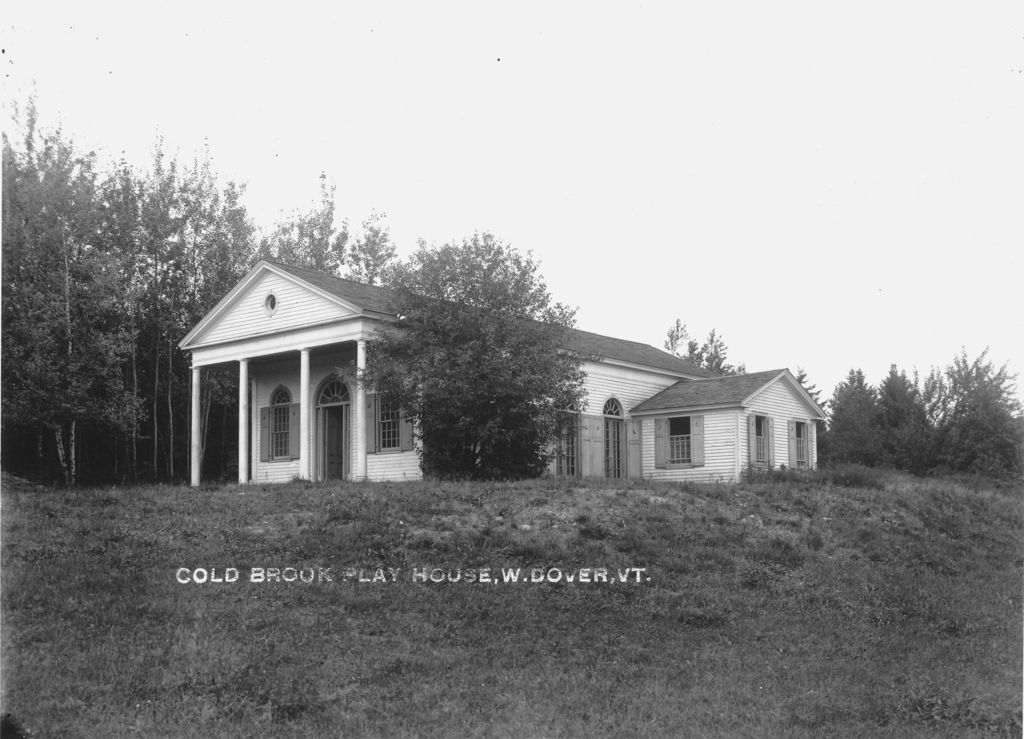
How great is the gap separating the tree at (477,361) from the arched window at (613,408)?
482cm

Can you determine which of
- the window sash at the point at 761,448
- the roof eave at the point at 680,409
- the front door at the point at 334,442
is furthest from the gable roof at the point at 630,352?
the front door at the point at 334,442

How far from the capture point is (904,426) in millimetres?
41219

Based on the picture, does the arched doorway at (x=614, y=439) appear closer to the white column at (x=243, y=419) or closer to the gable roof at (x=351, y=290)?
the gable roof at (x=351, y=290)

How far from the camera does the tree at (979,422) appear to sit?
37.0 m

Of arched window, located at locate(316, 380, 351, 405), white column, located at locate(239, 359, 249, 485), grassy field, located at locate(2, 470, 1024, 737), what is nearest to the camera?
grassy field, located at locate(2, 470, 1024, 737)

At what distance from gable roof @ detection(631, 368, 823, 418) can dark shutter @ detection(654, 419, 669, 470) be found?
0.49m

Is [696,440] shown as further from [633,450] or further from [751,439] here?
[633,450]

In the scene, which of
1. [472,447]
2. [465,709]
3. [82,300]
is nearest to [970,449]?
[472,447]

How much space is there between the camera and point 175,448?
113 ft

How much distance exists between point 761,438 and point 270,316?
13.3 meters

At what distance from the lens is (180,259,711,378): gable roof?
23.7 m

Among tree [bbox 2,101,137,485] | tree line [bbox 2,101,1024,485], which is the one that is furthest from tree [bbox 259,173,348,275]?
tree [bbox 2,101,137,485]

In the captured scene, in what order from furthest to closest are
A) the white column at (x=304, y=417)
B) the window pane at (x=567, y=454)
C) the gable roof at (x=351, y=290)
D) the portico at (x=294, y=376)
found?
the window pane at (x=567, y=454), the white column at (x=304, y=417), the portico at (x=294, y=376), the gable roof at (x=351, y=290)

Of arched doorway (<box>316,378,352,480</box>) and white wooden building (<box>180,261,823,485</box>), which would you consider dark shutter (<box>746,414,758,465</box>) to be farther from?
arched doorway (<box>316,378,352,480</box>)
